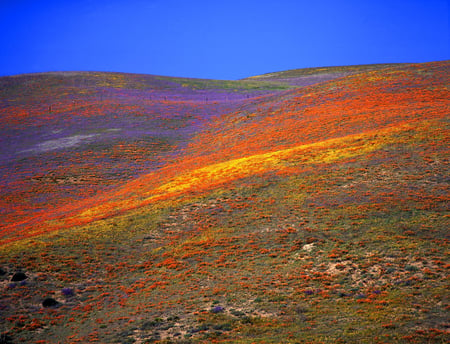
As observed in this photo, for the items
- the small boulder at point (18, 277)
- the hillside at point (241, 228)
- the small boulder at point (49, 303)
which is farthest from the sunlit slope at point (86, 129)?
the small boulder at point (49, 303)

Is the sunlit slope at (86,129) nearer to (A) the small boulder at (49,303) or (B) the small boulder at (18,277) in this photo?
(B) the small boulder at (18,277)

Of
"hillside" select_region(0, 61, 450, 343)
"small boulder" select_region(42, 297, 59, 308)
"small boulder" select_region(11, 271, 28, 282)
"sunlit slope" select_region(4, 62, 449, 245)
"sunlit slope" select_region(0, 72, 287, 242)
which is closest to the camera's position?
"hillside" select_region(0, 61, 450, 343)

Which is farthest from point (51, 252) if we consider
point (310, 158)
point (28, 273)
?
point (310, 158)

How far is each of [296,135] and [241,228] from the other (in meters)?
25.5

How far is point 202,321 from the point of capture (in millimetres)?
18328

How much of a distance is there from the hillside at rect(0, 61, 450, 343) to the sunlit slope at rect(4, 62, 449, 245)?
1.12ft

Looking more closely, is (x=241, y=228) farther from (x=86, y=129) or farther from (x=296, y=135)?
(x=86, y=129)

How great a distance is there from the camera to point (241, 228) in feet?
94.7

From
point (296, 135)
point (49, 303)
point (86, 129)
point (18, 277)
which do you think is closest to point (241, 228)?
point (49, 303)

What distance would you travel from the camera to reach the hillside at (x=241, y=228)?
711 inches

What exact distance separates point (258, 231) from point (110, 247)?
37.7 ft

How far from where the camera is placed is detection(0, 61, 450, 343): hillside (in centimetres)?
1805

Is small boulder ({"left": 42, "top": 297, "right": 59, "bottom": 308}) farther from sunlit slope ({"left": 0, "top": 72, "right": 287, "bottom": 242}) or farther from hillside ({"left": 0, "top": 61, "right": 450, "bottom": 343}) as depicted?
sunlit slope ({"left": 0, "top": 72, "right": 287, "bottom": 242})

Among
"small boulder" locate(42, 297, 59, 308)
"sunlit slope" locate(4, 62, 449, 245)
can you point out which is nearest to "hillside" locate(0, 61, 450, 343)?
"small boulder" locate(42, 297, 59, 308)
